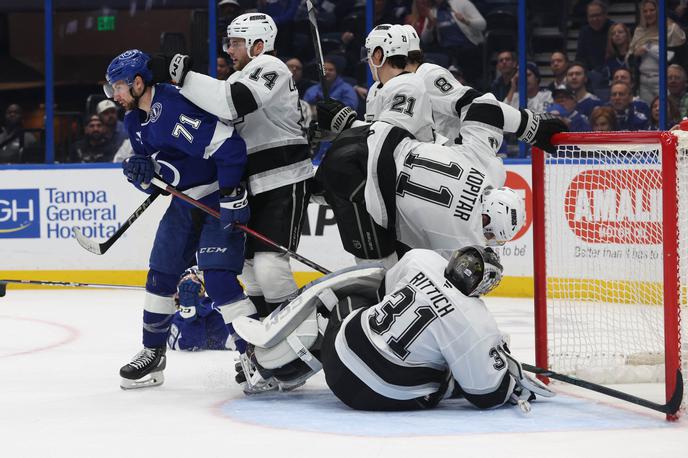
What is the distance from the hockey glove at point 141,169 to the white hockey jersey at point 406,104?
31.5 inches

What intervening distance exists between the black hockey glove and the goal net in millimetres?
1325

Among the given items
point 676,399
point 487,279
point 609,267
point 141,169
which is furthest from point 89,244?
point 676,399

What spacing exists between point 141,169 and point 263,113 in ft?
1.58

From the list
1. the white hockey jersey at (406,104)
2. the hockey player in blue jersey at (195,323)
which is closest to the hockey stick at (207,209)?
the white hockey jersey at (406,104)

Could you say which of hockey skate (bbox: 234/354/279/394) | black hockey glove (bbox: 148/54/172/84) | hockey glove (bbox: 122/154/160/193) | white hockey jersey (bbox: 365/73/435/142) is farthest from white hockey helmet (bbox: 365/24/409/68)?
hockey skate (bbox: 234/354/279/394)

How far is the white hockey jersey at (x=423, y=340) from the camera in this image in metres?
3.32

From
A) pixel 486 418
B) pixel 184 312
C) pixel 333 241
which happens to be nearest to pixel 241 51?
pixel 184 312

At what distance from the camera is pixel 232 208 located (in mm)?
3871

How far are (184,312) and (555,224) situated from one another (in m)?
1.62

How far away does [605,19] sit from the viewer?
7281 millimetres

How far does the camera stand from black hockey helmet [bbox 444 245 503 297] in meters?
3.34

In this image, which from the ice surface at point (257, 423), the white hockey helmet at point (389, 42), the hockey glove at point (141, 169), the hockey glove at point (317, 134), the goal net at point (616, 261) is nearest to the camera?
the ice surface at point (257, 423)

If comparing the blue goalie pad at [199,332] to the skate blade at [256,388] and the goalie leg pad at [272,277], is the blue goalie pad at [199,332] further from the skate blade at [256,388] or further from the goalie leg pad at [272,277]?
the skate blade at [256,388]

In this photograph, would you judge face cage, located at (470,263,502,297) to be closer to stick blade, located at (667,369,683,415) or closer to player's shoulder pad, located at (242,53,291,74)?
stick blade, located at (667,369,683,415)
